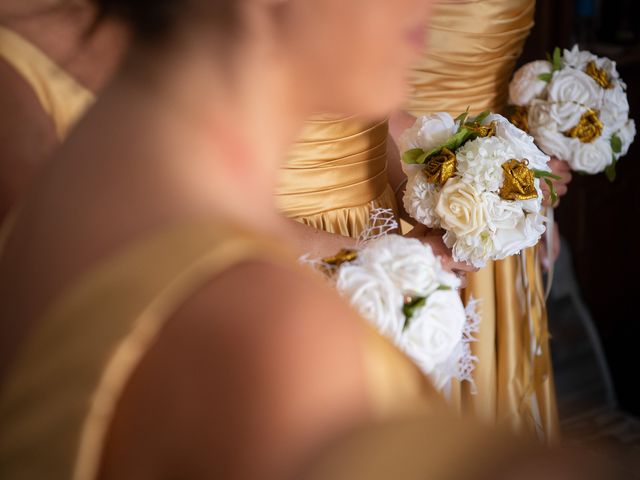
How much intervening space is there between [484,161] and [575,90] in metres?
0.68

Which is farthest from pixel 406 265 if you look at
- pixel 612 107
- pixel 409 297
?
pixel 612 107

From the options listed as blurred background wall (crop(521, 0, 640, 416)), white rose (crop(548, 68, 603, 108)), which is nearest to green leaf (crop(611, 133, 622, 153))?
white rose (crop(548, 68, 603, 108))

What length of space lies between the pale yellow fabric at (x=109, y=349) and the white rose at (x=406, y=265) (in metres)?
0.51

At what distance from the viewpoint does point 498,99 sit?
2.51 m

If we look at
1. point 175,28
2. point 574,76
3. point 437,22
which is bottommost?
point 574,76

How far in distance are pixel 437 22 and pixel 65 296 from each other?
6.35ft

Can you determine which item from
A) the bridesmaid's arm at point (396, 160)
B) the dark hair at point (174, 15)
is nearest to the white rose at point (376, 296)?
the dark hair at point (174, 15)

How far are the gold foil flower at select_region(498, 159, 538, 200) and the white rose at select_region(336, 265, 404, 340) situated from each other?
618mm

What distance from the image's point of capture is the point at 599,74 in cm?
227

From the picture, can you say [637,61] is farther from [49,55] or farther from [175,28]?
[175,28]

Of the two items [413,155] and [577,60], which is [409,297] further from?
[577,60]

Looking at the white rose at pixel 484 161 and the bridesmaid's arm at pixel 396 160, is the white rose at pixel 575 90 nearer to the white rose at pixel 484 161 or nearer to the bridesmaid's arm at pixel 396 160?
the bridesmaid's arm at pixel 396 160

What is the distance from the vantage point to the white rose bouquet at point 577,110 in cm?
223

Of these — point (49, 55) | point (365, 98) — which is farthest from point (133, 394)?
point (49, 55)
